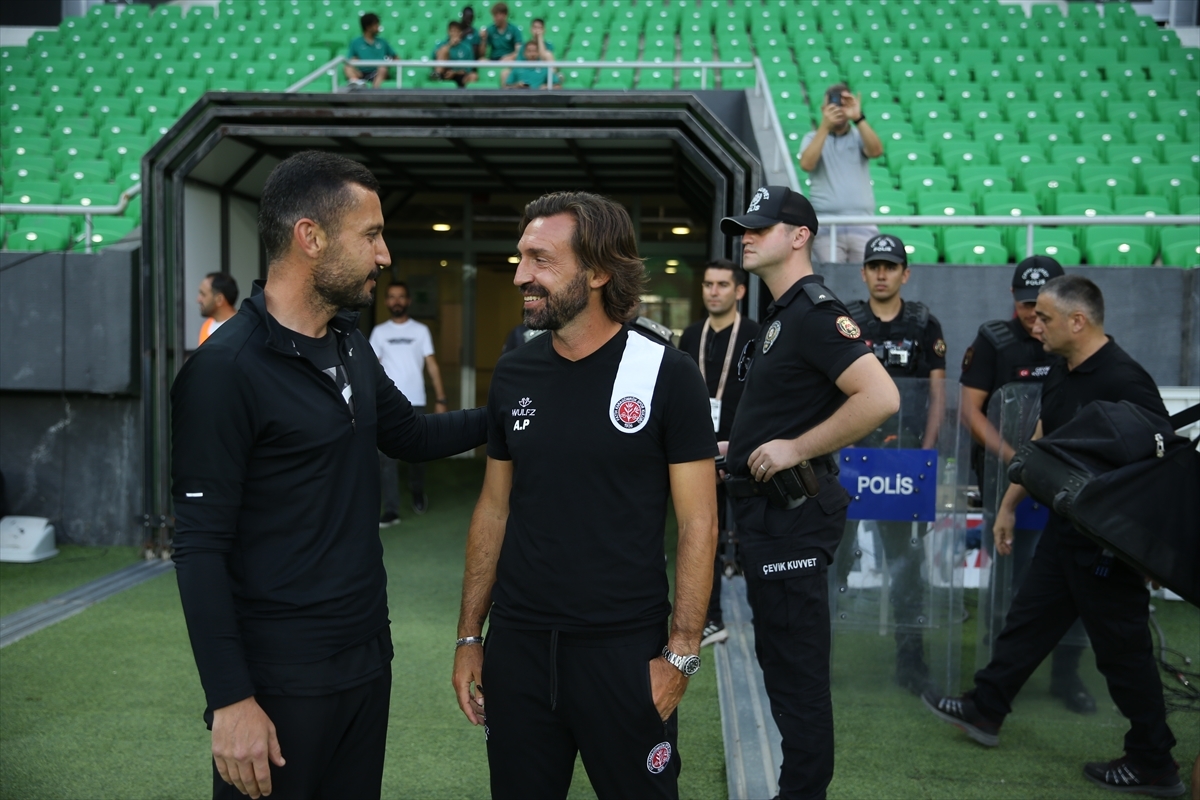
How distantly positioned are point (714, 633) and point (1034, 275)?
2.51 m

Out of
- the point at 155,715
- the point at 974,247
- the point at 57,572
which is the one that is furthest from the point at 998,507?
the point at 57,572

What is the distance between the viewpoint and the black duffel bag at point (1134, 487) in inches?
127

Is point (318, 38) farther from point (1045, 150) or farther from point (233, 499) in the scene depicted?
point (233, 499)

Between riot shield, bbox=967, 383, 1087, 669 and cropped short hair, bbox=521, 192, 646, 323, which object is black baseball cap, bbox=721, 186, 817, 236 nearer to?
cropped short hair, bbox=521, 192, 646, 323

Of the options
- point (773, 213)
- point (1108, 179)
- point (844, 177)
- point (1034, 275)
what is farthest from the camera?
point (1108, 179)

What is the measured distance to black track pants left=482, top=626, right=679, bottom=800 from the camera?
7.22ft

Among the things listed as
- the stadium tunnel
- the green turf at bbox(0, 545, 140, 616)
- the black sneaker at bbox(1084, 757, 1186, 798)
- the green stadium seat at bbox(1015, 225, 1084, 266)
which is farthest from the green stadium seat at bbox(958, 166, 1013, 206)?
the green turf at bbox(0, 545, 140, 616)

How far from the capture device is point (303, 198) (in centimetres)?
213

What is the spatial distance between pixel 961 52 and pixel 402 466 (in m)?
9.48

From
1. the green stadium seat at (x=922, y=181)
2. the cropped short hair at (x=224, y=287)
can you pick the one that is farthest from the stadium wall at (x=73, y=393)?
the green stadium seat at (x=922, y=181)

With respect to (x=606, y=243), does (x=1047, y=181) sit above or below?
above

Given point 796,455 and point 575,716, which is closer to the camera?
point 575,716

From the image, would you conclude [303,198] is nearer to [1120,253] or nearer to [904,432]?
[904,432]

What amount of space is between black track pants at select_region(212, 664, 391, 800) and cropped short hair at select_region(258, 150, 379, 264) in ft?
3.30
